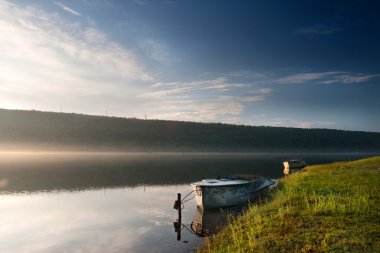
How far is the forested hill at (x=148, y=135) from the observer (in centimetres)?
14325

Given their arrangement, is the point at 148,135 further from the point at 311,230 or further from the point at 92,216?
the point at 311,230

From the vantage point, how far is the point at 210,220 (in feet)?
77.8

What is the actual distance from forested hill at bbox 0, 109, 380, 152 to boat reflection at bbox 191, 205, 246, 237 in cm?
12003

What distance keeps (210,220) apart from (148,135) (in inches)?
5309

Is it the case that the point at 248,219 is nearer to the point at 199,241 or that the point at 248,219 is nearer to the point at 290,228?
the point at 199,241

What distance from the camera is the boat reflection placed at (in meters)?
20.9

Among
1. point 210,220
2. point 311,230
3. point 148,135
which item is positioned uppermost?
point 148,135

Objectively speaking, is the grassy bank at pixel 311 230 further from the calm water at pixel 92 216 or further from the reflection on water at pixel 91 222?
the reflection on water at pixel 91 222

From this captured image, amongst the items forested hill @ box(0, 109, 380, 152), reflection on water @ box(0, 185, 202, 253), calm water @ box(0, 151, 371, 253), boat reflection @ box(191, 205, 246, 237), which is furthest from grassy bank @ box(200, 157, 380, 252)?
forested hill @ box(0, 109, 380, 152)

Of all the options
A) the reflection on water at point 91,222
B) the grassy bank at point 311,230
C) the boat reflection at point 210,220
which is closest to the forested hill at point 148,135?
the reflection on water at point 91,222

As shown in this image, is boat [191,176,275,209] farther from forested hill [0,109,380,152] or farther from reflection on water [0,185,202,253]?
forested hill [0,109,380,152]

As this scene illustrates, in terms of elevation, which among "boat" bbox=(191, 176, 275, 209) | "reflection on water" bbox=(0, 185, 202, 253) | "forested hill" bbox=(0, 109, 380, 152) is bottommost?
"reflection on water" bbox=(0, 185, 202, 253)

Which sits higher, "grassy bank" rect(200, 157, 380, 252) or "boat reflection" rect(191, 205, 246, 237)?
"grassy bank" rect(200, 157, 380, 252)

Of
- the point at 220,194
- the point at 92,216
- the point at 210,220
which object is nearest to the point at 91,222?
the point at 92,216
